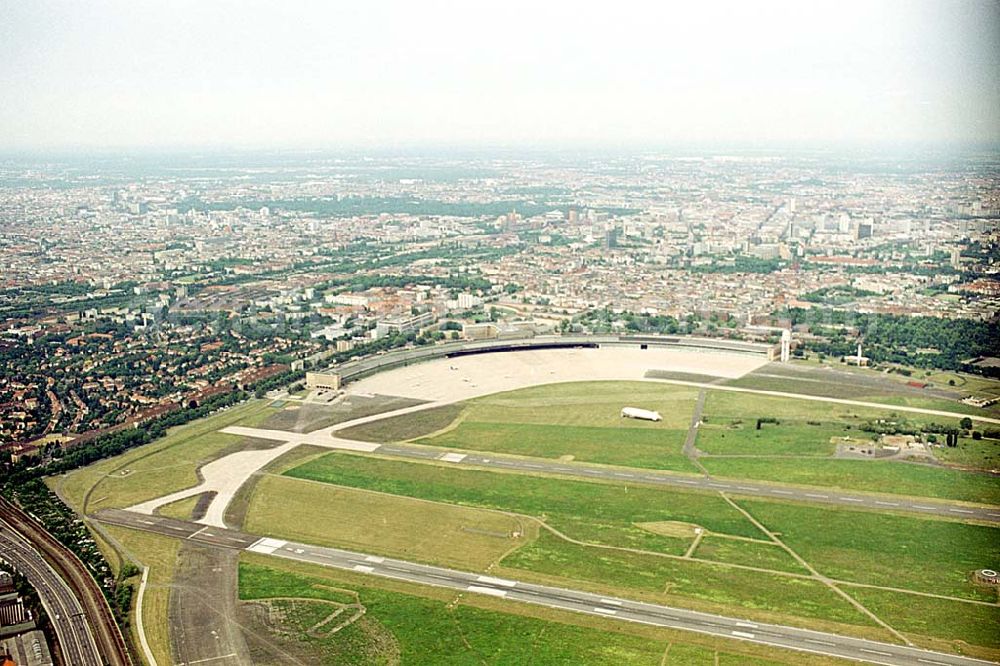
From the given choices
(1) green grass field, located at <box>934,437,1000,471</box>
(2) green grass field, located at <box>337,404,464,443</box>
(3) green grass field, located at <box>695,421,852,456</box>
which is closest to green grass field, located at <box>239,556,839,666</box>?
(1) green grass field, located at <box>934,437,1000,471</box>

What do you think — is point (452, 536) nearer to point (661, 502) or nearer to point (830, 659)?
point (661, 502)

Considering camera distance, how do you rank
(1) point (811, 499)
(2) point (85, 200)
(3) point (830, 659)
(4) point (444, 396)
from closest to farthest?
1. (3) point (830, 659)
2. (1) point (811, 499)
3. (4) point (444, 396)
4. (2) point (85, 200)

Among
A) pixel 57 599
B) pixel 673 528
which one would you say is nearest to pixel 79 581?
pixel 57 599

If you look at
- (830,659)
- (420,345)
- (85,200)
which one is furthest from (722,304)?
(85,200)

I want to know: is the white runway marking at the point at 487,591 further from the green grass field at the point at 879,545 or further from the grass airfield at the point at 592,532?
the green grass field at the point at 879,545

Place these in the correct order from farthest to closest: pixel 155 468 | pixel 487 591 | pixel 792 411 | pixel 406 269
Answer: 1. pixel 406 269
2. pixel 792 411
3. pixel 155 468
4. pixel 487 591

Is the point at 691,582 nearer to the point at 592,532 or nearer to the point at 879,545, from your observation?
the point at 592,532
